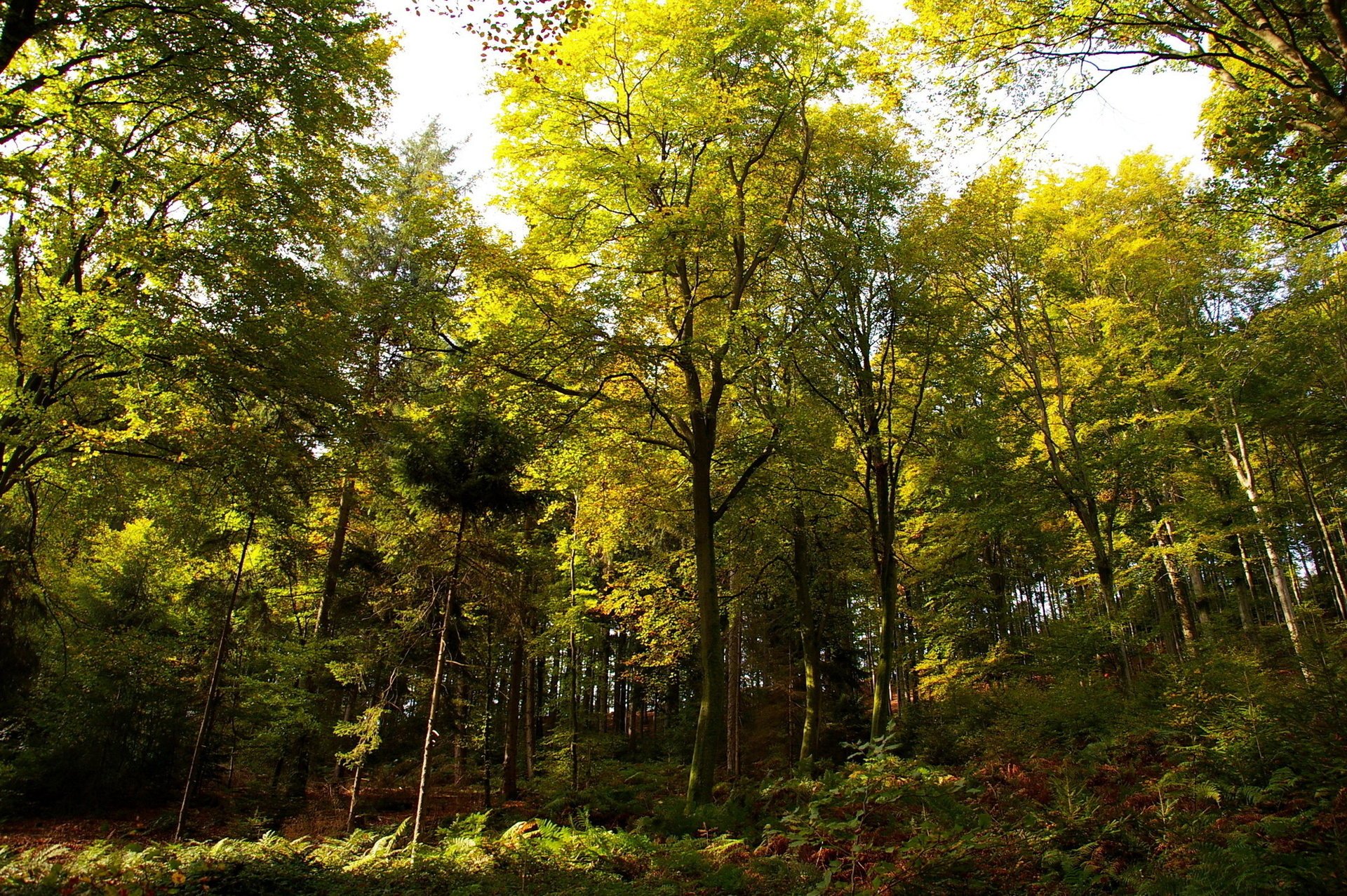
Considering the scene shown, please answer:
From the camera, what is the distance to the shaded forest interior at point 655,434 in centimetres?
638

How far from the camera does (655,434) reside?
12.6 m

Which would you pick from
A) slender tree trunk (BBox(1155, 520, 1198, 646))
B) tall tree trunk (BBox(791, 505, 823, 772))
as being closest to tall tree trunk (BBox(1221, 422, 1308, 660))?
slender tree trunk (BBox(1155, 520, 1198, 646))

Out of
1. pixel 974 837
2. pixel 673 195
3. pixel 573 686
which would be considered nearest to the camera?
pixel 974 837

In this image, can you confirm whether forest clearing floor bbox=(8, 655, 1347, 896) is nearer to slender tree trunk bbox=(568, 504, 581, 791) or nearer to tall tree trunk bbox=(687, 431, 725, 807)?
tall tree trunk bbox=(687, 431, 725, 807)

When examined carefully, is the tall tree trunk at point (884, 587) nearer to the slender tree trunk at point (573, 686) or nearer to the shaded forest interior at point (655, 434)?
the shaded forest interior at point (655, 434)

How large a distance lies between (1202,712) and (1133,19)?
7630 mm

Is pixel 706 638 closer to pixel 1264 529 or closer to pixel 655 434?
pixel 655 434

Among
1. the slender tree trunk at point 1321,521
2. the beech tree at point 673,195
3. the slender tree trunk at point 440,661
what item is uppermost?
the beech tree at point 673,195

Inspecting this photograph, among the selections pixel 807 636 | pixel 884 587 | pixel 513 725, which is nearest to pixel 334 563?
pixel 513 725

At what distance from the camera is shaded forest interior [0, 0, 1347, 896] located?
638cm

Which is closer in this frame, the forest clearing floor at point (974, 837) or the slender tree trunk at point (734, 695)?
the forest clearing floor at point (974, 837)

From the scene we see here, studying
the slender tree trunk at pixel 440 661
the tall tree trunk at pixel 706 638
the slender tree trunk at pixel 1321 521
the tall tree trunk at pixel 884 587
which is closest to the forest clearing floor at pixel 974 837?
the tall tree trunk at pixel 706 638

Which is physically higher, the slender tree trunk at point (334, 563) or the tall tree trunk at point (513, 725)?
the slender tree trunk at point (334, 563)

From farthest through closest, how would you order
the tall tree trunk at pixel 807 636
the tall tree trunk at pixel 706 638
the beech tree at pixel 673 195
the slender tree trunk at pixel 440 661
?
the tall tree trunk at pixel 807 636
the beech tree at pixel 673 195
the tall tree trunk at pixel 706 638
the slender tree trunk at pixel 440 661
